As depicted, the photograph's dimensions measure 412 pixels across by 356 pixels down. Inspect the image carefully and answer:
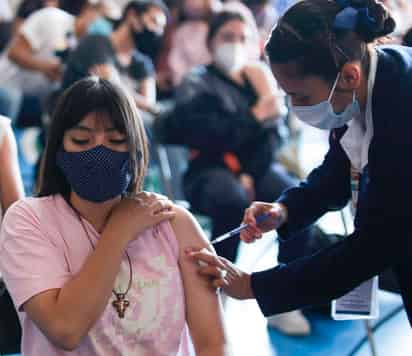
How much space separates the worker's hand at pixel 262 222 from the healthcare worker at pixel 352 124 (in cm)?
13

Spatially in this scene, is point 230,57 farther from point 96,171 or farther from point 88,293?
point 88,293

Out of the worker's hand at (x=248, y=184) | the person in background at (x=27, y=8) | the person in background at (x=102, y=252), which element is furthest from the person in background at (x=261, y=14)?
the person in background at (x=102, y=252)

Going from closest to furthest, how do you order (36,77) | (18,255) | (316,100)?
(18,255)
(316,100)
(36,77)

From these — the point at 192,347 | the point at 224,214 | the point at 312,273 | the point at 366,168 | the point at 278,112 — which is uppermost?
the point at 366,168

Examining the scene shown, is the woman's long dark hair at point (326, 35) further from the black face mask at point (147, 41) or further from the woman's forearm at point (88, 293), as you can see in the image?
the black face mask at point (147, 41)

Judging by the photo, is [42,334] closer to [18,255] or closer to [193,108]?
[18,255]

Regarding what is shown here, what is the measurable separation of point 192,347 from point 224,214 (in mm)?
1648

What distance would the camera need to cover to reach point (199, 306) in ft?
5.02

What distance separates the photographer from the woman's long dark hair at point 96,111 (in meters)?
1.48

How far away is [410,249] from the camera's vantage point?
151 centimetres

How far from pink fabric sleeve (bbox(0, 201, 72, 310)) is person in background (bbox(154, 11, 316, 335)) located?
1.76 m

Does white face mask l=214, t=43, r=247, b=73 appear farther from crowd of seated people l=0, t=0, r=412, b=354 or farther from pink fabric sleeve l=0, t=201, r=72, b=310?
pink fabric sleeve l=0, t=201, r=72, b=310

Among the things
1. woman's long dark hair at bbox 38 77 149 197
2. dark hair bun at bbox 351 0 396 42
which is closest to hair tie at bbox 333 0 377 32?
dark hair bun at bbox 351 0 396 42

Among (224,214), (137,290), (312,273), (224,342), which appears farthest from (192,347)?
(224,214)
